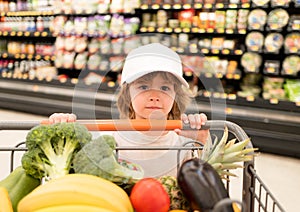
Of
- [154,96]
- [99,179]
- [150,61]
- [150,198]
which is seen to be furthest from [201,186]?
[154,96]

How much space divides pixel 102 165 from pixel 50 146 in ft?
0.60

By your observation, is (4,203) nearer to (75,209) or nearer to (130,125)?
(75,209)

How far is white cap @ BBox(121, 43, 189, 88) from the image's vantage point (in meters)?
1.15

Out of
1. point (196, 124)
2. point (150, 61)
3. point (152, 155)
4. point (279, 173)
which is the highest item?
point (150, 61)

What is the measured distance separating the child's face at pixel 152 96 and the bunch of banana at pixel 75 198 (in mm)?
481

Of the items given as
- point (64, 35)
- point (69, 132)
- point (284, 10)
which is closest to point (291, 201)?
point (284, 10)

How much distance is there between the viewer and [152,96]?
1365 millimetres

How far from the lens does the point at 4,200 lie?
0.97m

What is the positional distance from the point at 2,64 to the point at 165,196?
6010 millimetres

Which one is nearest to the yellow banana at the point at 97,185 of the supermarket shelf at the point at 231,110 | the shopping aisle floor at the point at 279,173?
the supermarket shelf at the point at 231,110

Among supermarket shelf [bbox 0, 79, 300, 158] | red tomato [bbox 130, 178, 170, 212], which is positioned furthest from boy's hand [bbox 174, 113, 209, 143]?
supermarket shelf [bbox 0, 79, 300, 158]

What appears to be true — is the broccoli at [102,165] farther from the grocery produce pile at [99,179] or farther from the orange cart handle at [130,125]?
the orange cart handle at [130,125]

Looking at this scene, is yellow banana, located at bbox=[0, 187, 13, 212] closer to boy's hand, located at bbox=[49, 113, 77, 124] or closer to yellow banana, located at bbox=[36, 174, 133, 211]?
yellow banana, located at bbox=[36, 174, 133, 211]

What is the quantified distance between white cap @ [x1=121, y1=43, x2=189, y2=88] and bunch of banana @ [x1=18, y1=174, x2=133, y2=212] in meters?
0.39
